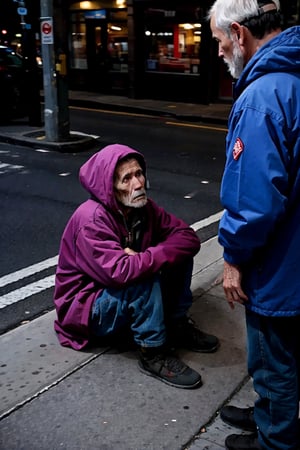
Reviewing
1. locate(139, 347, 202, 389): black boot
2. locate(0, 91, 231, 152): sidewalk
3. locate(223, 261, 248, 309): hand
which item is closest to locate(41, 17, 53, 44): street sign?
locate(0, 91, 231, 152): sidewalk

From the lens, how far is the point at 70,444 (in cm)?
233

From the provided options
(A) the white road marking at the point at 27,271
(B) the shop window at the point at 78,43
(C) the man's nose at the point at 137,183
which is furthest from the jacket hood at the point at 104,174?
(B) the shop window at the point at 78,43

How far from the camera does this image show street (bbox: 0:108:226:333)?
4230mm

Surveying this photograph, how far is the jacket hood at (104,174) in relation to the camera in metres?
2.86

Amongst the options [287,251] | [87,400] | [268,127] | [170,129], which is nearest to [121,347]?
[87,400]

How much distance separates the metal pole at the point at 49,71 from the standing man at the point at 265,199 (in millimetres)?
7638

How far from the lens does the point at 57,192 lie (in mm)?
6734

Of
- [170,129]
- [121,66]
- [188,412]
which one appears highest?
[121,66]

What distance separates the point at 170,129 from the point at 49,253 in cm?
746

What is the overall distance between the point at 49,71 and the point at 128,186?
22.7 ft

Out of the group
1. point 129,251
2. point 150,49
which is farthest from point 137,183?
point 150,49

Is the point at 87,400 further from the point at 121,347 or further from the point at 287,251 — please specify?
the point at 287,251

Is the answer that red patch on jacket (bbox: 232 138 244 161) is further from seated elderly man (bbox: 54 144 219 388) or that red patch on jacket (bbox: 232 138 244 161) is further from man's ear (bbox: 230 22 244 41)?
seated elderly man (bbox: 54 144 219 388)

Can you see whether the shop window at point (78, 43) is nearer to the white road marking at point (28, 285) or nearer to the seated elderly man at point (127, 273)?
the white road marking at point (28, 285)
